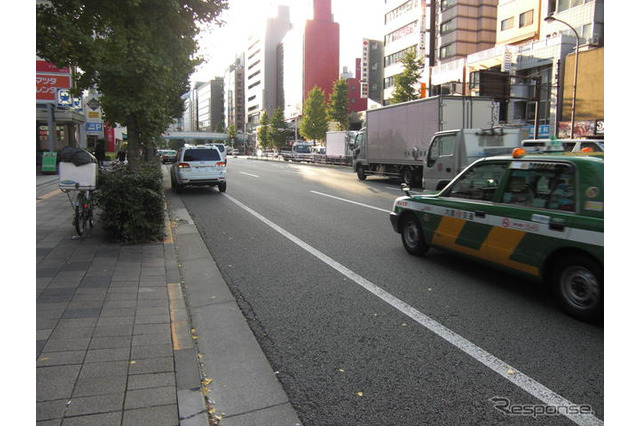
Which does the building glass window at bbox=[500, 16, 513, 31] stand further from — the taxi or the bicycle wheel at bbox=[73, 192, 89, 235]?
the bicycle wheel at bbox=[73, 192, 89, 235]

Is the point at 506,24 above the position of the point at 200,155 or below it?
above

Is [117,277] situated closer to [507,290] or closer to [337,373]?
[337,373]

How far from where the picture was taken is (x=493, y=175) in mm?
5629

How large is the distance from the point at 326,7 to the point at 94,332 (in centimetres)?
11509

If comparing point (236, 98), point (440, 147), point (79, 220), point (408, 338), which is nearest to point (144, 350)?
point (408, 338)

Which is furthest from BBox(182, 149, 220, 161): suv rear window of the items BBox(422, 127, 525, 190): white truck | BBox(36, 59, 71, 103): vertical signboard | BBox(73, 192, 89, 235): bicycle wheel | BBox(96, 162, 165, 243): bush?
BBox(36, 59, 71, 103): vertical signboard

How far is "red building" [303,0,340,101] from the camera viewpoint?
10331 centimetres

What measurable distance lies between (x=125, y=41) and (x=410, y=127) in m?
12.7

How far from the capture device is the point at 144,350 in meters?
3.71

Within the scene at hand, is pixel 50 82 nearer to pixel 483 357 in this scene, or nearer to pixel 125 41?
pixel 125 41

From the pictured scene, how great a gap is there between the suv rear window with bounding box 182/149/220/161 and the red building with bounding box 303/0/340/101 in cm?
→ 8768

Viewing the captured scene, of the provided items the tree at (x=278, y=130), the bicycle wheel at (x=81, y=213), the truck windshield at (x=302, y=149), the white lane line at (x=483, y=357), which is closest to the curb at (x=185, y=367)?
the white lane line at (x=483, y=357)

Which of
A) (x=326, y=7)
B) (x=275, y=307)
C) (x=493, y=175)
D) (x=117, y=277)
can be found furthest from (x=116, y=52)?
(x=326, y=7)

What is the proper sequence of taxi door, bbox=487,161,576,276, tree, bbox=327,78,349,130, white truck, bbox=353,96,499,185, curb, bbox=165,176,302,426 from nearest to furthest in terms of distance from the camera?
1. curb, bbox=165,176,302,426
2. taxi door, bbox=487,161,576,276
3. white truck, bbox=353,96,499,185
4. tree, bbox=327,78,349,130
